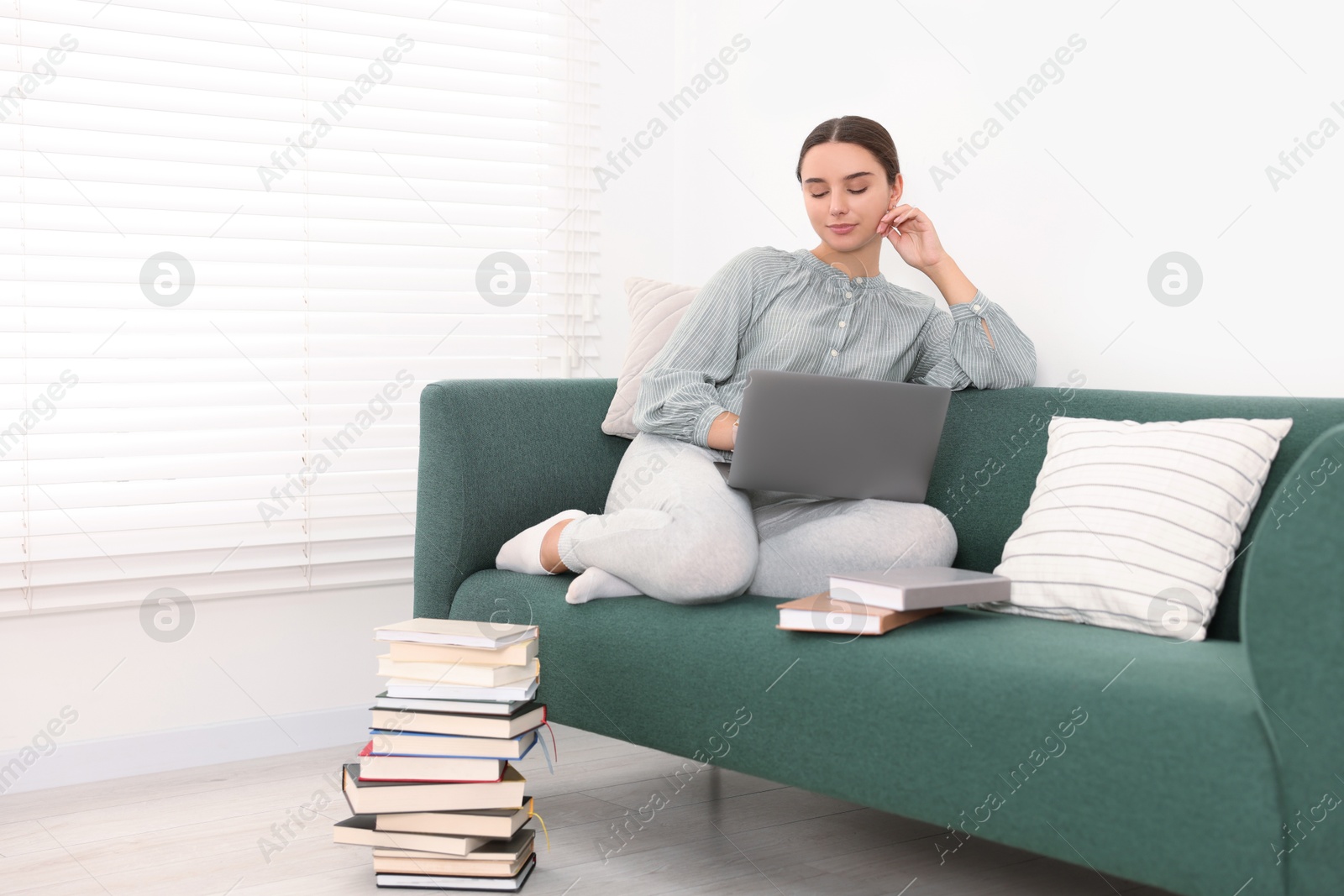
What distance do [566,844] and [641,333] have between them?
1125 millimetres

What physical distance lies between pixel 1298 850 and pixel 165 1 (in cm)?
270

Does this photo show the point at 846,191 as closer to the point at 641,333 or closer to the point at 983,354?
the point at 983,354

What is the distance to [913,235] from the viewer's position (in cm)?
239

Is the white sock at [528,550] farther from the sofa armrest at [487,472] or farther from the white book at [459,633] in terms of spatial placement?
the white book at [459,633]

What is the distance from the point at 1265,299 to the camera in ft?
6.46

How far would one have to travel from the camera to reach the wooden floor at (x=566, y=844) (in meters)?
1.88

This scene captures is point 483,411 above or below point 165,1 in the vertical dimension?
below

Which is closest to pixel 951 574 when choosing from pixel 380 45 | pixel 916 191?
pixel 916 191

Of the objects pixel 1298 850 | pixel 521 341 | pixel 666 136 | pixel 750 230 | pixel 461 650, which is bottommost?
pixel 1298 850

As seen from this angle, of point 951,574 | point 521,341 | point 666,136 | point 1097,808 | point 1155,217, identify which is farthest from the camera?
point 666,136

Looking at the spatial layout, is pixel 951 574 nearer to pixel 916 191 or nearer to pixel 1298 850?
pixel 1298 850

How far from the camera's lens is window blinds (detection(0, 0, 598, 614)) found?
96.0 inches

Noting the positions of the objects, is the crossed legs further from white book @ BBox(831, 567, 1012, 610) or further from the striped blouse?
white book @ BBox(831, 567, 1012, 610)

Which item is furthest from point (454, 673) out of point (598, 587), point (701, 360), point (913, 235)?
point (913, 235)
